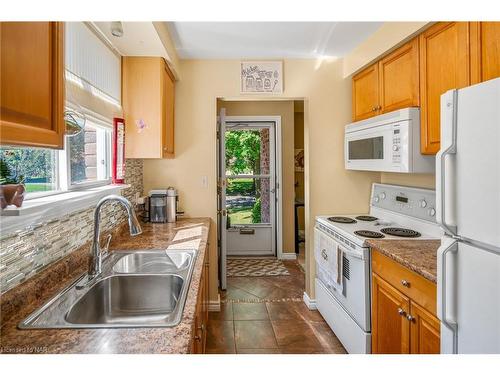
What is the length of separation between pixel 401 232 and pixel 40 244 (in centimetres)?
211

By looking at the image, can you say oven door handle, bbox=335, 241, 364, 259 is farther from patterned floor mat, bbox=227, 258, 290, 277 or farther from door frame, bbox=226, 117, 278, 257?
door frame, bbox=226, 117, 278, 257

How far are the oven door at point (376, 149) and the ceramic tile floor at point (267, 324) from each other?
54.1 inches

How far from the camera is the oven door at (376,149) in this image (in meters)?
2.19

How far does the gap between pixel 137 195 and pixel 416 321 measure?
7.45ft

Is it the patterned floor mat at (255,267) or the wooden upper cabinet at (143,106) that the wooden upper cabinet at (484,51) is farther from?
the patterned floor mat at (255,267)

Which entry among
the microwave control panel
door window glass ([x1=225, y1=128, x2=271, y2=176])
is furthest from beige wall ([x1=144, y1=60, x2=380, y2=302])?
door window glass ([x1=225, y1=128, x2=271, y2=176])

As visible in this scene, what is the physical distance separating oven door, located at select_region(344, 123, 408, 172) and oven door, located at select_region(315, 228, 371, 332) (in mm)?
634

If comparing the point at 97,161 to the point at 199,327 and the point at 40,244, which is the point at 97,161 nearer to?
the point at 40,244

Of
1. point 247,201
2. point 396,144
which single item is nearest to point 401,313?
point 396,144

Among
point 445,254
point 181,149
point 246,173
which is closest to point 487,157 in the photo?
point 445,254

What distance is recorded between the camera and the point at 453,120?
1.18m

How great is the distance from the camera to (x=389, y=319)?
186cm

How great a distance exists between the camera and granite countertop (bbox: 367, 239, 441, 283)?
1.50 m

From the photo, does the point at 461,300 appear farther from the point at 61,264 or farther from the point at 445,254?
the point at 61,264
